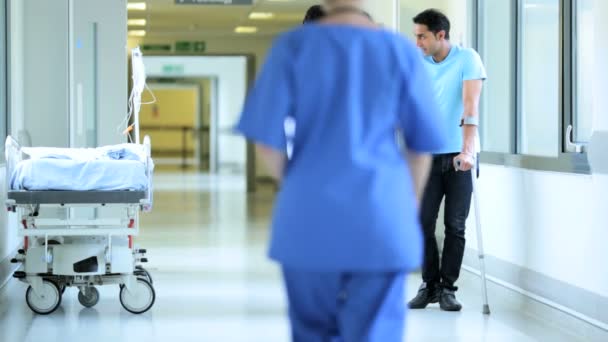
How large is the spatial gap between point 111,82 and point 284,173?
6.32 metres

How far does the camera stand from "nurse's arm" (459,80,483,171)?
617 cm

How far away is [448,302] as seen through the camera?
20.9 feet

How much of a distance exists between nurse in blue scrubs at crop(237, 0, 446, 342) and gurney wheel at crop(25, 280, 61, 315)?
12.2ft

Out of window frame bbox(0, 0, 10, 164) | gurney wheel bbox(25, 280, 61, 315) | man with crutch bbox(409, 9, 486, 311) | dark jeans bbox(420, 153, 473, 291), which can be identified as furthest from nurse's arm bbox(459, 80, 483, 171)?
window frame bbox(0, 0, 10, 164)

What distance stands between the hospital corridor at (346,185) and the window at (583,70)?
13mm

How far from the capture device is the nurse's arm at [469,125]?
6.17m

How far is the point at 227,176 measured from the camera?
2606cm

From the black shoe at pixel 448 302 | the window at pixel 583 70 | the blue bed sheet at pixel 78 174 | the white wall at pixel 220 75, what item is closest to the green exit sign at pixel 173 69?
the white wall at pixel 220 75

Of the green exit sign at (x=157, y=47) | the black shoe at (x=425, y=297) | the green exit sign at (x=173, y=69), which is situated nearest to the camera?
the black shoe at (x=425, y=297)

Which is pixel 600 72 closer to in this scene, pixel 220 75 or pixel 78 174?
pixel 78 174

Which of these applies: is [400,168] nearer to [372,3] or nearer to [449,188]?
[449,188]

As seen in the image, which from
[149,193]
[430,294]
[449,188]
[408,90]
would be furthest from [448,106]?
[408,90]

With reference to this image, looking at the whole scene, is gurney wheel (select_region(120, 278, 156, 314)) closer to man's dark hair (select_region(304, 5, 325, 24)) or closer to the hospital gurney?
the hospital gurney

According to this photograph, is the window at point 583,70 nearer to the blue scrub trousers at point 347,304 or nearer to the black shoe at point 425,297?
the black shoe at point 425,297
